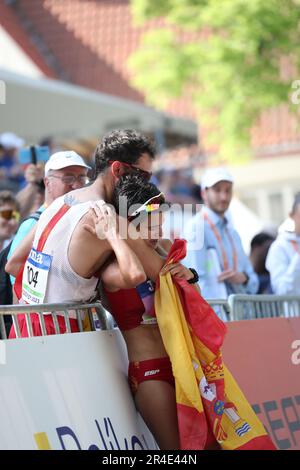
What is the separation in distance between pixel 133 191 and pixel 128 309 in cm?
65

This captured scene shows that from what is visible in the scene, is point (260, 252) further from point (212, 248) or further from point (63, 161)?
point (63, 161)

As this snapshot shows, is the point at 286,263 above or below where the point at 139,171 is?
below

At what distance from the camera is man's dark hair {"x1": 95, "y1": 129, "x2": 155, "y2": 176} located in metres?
5.33

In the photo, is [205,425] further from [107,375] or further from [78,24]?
[78,24]

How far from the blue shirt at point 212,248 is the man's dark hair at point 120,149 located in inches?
128

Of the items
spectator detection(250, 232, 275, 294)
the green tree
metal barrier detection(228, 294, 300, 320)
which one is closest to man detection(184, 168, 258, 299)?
metal barrier detection(228, 294, 300, 320)

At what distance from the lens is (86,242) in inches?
191

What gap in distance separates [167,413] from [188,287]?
698mm

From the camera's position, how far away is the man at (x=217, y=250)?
Result: 8.62 meters

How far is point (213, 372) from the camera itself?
5172 millimetres

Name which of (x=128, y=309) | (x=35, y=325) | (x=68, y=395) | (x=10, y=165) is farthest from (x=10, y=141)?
(x=68, y=395)

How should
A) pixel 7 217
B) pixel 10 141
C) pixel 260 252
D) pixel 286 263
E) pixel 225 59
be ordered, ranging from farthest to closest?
1. pixel 225 59
2. pixel 10 141
3. pixel 260 252
4. pixel 286 263
5. pixel 7 217

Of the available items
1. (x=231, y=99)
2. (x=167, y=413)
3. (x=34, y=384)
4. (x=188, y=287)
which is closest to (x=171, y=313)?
(x=188, y=287)

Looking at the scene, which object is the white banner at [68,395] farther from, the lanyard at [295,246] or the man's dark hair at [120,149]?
the lanyard at [295,246]
